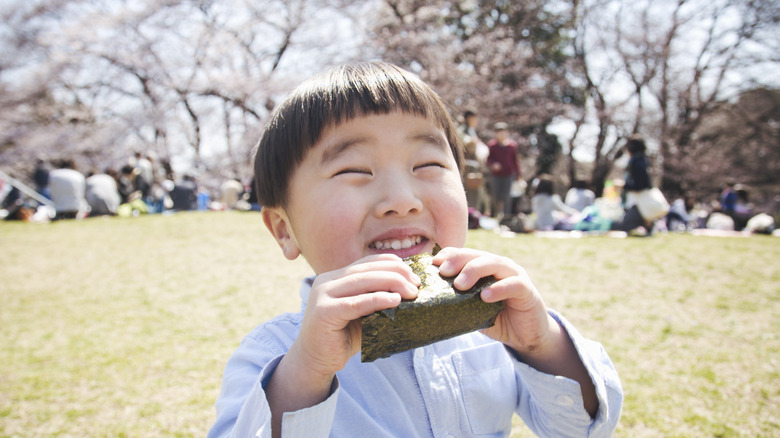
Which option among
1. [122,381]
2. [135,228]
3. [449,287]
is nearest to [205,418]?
[122,381]

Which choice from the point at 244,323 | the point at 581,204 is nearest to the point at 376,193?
the point at 244,323

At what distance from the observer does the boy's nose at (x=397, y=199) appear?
117cm

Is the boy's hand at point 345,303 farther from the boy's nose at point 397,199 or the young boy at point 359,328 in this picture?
the boy's nose at point 397,199

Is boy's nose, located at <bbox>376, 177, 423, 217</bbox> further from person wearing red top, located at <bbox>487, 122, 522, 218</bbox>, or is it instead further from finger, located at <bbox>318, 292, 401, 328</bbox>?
person wearing red top, located at <bbox>487, 122, 522, 218</bbox>

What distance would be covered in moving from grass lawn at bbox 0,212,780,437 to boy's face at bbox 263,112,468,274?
153 cm

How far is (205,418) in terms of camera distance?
7.79 ft

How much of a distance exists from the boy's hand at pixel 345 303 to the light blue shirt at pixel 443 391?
205mm

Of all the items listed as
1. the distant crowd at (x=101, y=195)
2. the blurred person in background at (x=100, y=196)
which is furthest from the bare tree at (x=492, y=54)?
the blurred person in background at (x=100, y=196)

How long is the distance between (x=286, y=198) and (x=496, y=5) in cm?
1977

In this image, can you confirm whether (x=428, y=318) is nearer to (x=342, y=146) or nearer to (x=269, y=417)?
(x=269, y=417)

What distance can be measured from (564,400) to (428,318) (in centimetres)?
58

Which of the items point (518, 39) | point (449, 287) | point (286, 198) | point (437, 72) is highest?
point (518, 39)

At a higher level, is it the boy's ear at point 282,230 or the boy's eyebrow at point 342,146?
the boy's eyebrow at point 342,146

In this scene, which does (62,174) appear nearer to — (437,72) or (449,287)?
(437,72)
